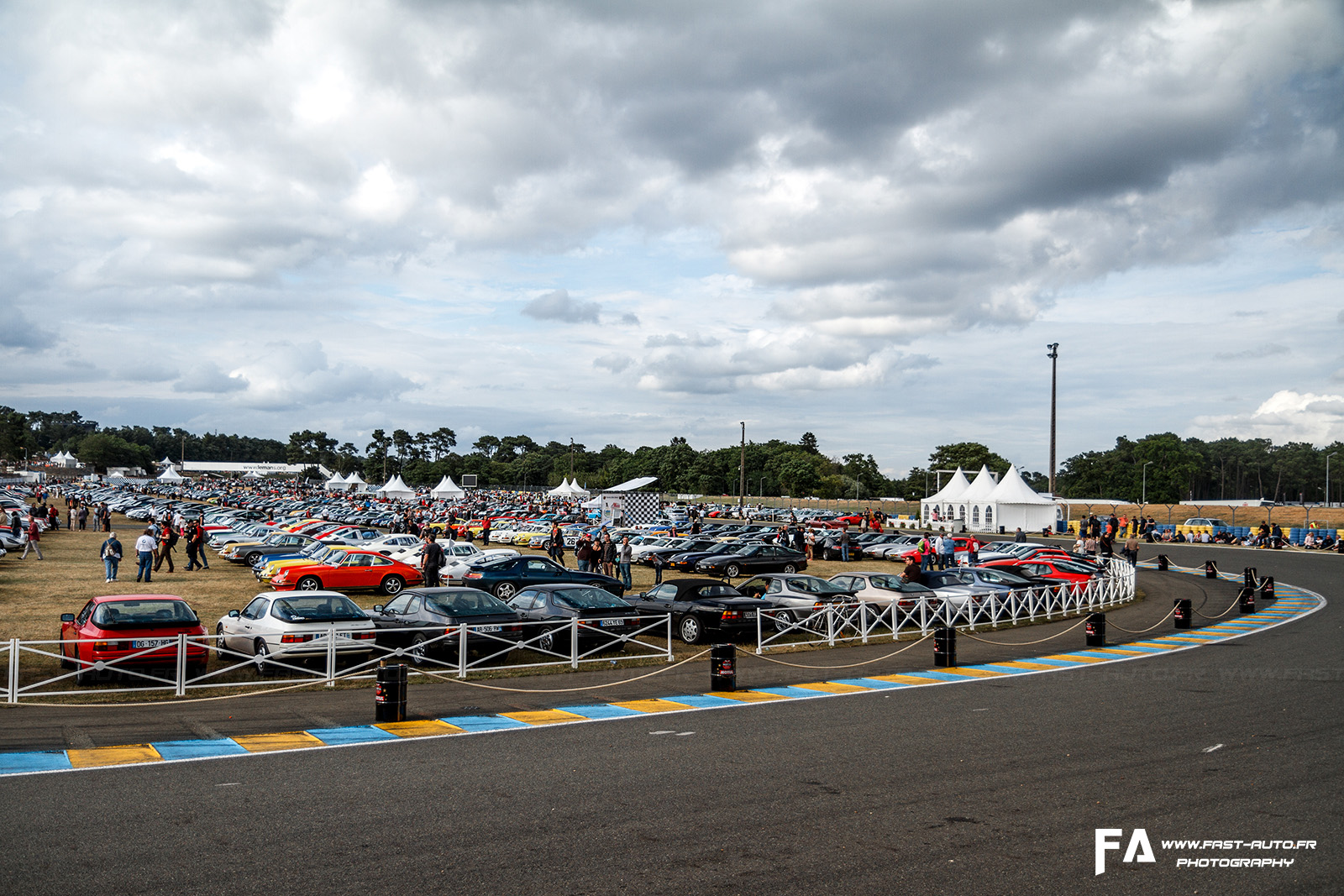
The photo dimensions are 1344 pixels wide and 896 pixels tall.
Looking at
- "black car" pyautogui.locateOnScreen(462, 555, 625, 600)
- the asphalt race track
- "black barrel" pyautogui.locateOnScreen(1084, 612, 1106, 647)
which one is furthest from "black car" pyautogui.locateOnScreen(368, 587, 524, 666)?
"black barrel" pyautogui.locateOnScreen(1084, 612, 1106, 647)

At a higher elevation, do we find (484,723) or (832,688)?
(484,723)

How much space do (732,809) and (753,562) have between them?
27.0 m

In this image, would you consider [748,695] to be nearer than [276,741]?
No

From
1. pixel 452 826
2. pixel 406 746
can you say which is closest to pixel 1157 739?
pixel 452 826

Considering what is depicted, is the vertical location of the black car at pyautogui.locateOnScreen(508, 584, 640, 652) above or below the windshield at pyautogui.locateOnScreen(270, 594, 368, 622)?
below

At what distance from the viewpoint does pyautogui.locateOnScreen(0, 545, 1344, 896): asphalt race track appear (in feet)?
20.7

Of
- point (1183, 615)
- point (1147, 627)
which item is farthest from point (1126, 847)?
point (1183, 615)

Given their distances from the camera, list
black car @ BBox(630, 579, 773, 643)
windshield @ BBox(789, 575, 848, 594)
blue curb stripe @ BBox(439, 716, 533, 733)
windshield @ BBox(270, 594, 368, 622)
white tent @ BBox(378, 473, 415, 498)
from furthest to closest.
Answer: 1. white tent @ BBox(378, 473, 415, 498)
2. windshield @ BBox(789, 575, 848, 594)
3. black car @ BBox(630, 579, 773, 643)
4. windshield @ BBox(270, 594, 368, 622)
5. blue curb stripe @ BBox(439, 716, 533, 733)

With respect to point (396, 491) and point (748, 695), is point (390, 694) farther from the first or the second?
point (396, 491)

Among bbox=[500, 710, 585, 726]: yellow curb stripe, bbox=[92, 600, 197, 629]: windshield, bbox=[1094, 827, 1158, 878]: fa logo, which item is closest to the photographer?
bbox=[1094, 827, 1158, 878]: fa logo

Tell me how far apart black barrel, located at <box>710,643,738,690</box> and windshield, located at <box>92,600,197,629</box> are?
27.3ft

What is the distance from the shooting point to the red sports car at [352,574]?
25609mm

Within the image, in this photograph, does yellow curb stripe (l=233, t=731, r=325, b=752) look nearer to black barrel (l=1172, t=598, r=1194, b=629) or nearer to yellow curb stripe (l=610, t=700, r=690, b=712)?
yellow curb stripe (l=610, t=700, r=690, b=712)

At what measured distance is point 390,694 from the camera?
1198cm
